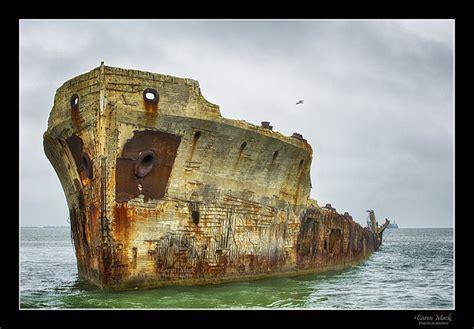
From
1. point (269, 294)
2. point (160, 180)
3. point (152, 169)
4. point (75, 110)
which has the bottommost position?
point (269, 294)

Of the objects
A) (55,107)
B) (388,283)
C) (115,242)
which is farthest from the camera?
(388,283)

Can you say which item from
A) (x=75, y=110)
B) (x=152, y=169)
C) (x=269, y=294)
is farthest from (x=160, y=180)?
(x=269, y=294)

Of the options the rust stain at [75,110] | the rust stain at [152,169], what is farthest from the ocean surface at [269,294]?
the rust stain at [75,110]

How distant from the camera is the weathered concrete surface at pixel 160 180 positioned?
13.3 metres

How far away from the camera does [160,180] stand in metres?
13.8

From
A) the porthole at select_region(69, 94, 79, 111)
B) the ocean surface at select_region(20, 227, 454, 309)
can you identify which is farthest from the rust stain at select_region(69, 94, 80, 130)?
the ocean surface at select_region(20, 227, 454, 309)

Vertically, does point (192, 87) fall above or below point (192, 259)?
above

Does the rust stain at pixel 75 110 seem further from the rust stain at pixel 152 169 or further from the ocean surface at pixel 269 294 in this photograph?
the ocean surface at pixel 269 294

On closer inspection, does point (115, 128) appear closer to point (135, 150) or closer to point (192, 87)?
point (135, 150)

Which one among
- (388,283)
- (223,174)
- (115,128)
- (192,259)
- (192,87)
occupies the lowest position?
(388,283)

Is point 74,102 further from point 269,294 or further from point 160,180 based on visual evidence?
point 269,294

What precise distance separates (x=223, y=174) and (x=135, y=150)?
233cm

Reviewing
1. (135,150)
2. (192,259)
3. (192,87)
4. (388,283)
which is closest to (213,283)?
(192,259)
